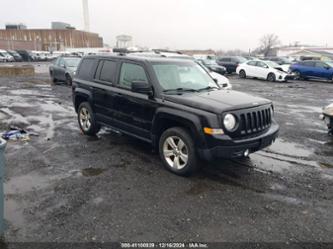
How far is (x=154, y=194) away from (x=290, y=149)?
11.8 feet

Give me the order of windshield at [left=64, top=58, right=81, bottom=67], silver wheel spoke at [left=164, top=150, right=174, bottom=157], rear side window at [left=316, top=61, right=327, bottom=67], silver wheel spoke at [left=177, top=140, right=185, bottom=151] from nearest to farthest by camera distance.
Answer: silver wheel spoke at [left=177, top=140, right=185, bottom=151] < silver wheel spoke at [left=164, top=150, right=174, bottom=157] < windshield at [left=64, top=58, right=81, bottom=67] < rear side window at [left=316, top=61, right=327, bottom=67]

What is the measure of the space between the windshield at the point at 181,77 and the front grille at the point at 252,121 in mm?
1192

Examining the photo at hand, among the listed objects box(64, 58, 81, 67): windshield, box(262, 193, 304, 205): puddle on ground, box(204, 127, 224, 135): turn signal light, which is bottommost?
box(262, 193, 304, 205): puddle on ground

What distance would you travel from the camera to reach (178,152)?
4.81 m

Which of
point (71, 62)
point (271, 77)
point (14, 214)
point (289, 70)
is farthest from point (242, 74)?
point (14, 214)

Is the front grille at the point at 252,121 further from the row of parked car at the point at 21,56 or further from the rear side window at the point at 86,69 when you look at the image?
the row of parked car at the point at 21,56

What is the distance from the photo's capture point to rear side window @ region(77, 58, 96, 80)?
659cm

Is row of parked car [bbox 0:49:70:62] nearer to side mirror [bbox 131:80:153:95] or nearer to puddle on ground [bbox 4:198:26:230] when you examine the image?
side mirror [bbox 131:80:153:95]

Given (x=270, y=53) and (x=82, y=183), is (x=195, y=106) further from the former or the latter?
(x=270, y=53)

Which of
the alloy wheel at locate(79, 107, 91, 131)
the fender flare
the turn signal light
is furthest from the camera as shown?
the alloy wheel at locate(79, 107, 91, 131)

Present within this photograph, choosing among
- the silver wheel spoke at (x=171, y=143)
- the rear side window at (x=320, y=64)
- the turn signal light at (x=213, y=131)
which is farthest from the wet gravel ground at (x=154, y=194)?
the rear side window at (x=320, y=64)

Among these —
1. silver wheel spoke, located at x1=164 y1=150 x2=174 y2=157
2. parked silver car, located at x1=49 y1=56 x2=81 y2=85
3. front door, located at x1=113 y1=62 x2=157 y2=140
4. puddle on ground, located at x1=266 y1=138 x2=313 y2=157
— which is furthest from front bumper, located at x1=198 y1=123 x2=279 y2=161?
parked silver car, located at x1=49 y1=56 x2=81 y2=85

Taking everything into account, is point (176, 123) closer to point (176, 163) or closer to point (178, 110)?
point (178, 110)

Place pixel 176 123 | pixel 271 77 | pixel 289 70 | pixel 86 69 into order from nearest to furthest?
pixel 176 123, pixel 86 69, pixel 271 77, pixel 289 70
